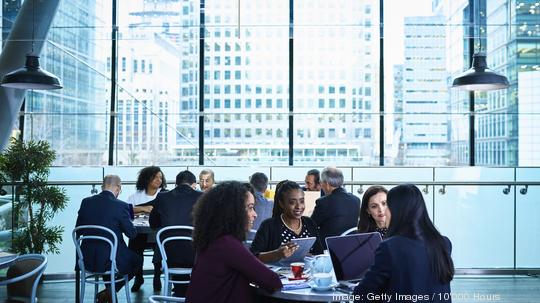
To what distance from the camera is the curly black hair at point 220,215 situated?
2953 mm

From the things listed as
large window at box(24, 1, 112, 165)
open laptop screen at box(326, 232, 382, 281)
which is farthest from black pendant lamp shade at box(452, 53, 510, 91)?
large window at box(24, 1, 112, 165)

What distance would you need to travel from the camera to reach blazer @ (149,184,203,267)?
197 inches

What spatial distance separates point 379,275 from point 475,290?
439cm

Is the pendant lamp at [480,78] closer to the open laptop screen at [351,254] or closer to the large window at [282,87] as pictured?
the large window at [282,87]

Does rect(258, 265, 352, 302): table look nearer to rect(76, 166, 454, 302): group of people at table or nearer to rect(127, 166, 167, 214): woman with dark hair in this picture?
rect(76, 166, 454, 302): group of people at table

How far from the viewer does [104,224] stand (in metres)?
5.04

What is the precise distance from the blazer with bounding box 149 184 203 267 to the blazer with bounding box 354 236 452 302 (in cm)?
266

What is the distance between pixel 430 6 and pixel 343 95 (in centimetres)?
173

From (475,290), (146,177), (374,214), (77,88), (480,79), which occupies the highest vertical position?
(77,88)

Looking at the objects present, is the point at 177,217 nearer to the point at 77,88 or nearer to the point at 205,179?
the point at 205,179

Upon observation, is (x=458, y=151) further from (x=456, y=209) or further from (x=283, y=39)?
(x=283, y=39)

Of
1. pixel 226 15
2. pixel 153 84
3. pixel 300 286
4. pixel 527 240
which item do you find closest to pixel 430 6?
pixel 226 15

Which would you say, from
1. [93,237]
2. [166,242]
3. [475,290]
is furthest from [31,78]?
[475,290]

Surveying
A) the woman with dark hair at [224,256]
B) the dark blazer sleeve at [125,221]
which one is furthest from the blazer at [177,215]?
the woman with dark hair at [224,256]
